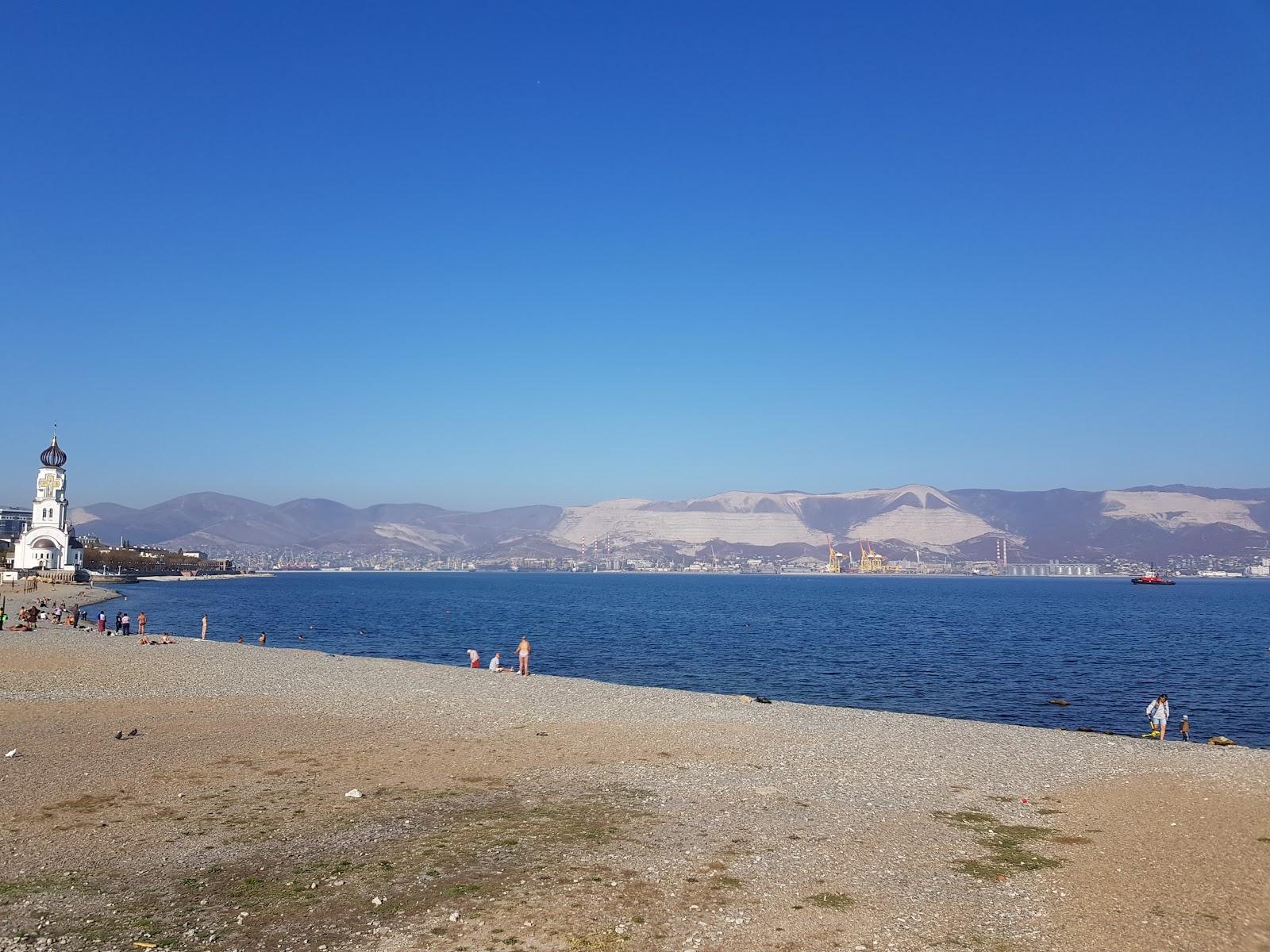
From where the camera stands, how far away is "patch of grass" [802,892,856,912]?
11.7m

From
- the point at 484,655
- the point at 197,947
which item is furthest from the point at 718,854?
the point at 484,655

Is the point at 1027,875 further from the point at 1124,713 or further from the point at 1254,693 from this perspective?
the point at 1254,693

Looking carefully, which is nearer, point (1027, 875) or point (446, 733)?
point (1027, 875)

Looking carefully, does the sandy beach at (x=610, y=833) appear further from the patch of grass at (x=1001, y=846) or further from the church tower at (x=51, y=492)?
the church tower at (x=51, y=492)

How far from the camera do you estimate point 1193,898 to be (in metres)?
12.3

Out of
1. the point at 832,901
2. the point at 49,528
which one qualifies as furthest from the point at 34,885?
the point at 49,528

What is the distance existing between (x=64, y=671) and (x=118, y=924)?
29.0m

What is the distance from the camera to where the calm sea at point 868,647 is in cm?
3912

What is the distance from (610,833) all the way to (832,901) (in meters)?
4.24

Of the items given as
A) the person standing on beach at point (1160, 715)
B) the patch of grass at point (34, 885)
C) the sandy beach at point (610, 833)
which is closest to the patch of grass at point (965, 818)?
the sandy beach at point (610, 833)

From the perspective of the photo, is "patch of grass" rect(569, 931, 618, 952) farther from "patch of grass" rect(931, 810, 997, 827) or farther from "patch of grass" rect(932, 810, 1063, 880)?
"patch of grass" rect(931, 810, 997, 827)

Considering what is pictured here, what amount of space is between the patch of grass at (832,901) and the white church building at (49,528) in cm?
15205

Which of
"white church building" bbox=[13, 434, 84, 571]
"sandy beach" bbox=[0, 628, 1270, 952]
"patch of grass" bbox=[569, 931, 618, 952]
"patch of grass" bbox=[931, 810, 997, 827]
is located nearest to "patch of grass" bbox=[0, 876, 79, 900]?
"sandy beach" bbox=[0, 628, 1270, 952]

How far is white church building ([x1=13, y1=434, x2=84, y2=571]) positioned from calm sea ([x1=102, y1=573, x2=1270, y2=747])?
22.9m
